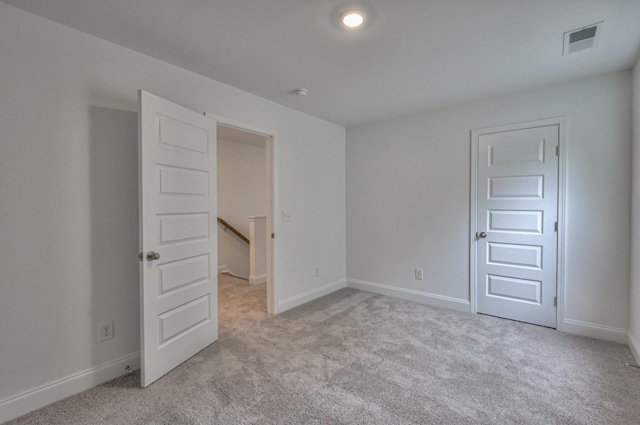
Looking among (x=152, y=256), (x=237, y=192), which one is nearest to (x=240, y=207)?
(x=237, y=192)

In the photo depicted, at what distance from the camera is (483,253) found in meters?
3.36

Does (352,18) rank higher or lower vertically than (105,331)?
higher

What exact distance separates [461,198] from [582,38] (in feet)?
5.78

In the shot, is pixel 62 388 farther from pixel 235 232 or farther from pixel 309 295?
pixel 235 232

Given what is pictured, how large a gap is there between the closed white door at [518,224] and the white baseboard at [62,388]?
345cm

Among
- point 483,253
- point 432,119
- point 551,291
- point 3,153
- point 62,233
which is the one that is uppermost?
point 432,119

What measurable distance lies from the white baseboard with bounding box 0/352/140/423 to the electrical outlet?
0.60ft

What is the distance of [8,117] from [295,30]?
69.5 inches

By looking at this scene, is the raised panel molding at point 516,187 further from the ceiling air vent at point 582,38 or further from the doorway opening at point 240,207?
the doorway opening at point 240,207

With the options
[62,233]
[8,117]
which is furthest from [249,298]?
[8,117]

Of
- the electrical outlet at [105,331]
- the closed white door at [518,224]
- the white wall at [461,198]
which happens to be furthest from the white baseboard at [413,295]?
the electrical outlet at [105,331]

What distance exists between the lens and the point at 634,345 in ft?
7.98

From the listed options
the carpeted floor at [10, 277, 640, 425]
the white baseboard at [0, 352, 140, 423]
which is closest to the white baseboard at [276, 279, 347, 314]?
the carpeted floor at [10, 277, 640, 425]

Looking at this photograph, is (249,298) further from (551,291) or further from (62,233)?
(551,291)
